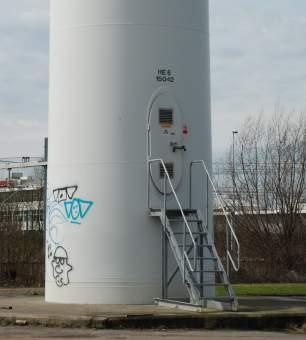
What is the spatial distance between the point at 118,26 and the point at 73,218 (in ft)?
13.8

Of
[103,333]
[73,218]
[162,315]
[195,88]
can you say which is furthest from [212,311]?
[195,88]

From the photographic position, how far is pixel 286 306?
17.4 m

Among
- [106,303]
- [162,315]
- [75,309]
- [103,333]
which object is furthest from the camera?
[106,303]

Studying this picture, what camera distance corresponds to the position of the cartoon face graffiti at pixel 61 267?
699 inches

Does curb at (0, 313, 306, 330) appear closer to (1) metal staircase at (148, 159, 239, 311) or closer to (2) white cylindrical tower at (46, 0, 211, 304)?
(1) metal staircase at (148, 159, 239, 311)

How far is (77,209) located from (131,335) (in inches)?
194

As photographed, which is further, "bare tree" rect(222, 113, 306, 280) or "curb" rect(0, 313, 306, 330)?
"bare tree" rect(222, 113, 306, 280)

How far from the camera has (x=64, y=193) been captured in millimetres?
17969

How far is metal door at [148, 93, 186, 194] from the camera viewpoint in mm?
17734

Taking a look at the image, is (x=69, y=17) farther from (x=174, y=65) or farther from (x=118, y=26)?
(x=174, y=65)

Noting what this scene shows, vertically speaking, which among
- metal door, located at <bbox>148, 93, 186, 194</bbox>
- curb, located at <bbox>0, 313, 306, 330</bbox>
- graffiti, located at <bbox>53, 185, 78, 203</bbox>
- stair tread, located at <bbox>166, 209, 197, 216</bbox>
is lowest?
curb, located at <bbox>0, 313, 306, 330</bbox>

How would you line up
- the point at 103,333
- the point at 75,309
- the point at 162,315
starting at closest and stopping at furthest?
the point at 103,333, the point at 162,315, the point at 75,309

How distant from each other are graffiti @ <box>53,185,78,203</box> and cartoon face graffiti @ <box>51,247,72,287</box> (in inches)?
42.2

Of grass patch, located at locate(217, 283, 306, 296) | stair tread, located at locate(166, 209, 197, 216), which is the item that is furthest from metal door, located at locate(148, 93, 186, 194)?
grass patch, located at locate(217, 283, 306, 296)
